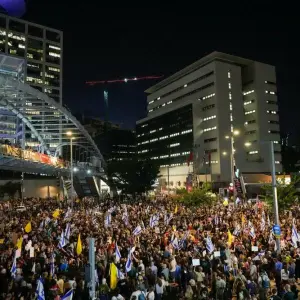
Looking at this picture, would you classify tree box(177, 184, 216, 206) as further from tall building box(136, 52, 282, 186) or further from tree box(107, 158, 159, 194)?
tall building box(136, 52, 282, 186)

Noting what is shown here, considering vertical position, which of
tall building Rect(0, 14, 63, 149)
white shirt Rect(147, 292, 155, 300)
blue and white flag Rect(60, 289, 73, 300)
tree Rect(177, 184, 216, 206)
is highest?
tall building Rect(0, 14, 63, 149)

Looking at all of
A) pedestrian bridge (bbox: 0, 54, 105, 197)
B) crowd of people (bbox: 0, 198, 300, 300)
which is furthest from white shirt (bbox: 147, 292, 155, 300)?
pedestrian bridge (bbox: 0, 54, 105, 197)

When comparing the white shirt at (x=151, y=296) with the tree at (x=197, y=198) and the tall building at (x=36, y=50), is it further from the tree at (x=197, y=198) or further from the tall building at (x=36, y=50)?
the tall building at (x=36, y=50)

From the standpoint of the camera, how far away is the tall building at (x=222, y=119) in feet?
290

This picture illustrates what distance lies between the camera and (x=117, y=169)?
61.3 meters

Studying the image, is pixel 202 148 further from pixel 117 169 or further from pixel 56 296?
pixel 56 296

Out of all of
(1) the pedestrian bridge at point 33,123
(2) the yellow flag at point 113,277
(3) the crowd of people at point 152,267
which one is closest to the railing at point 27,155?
(1) the pedestrian bridge at point 33,123

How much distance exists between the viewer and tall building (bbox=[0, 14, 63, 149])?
9300cm

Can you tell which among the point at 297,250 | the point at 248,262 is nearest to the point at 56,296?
the point at 248,262

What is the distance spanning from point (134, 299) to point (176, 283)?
128 inches

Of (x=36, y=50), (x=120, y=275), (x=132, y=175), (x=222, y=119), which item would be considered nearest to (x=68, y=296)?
(x=120, y=275)

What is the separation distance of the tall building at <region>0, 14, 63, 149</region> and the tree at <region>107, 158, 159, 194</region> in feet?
123

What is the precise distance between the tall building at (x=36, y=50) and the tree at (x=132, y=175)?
123 ft

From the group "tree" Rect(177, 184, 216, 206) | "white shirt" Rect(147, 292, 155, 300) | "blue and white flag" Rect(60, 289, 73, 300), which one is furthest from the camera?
"tree" Rect(177, 184, 216, 206)
